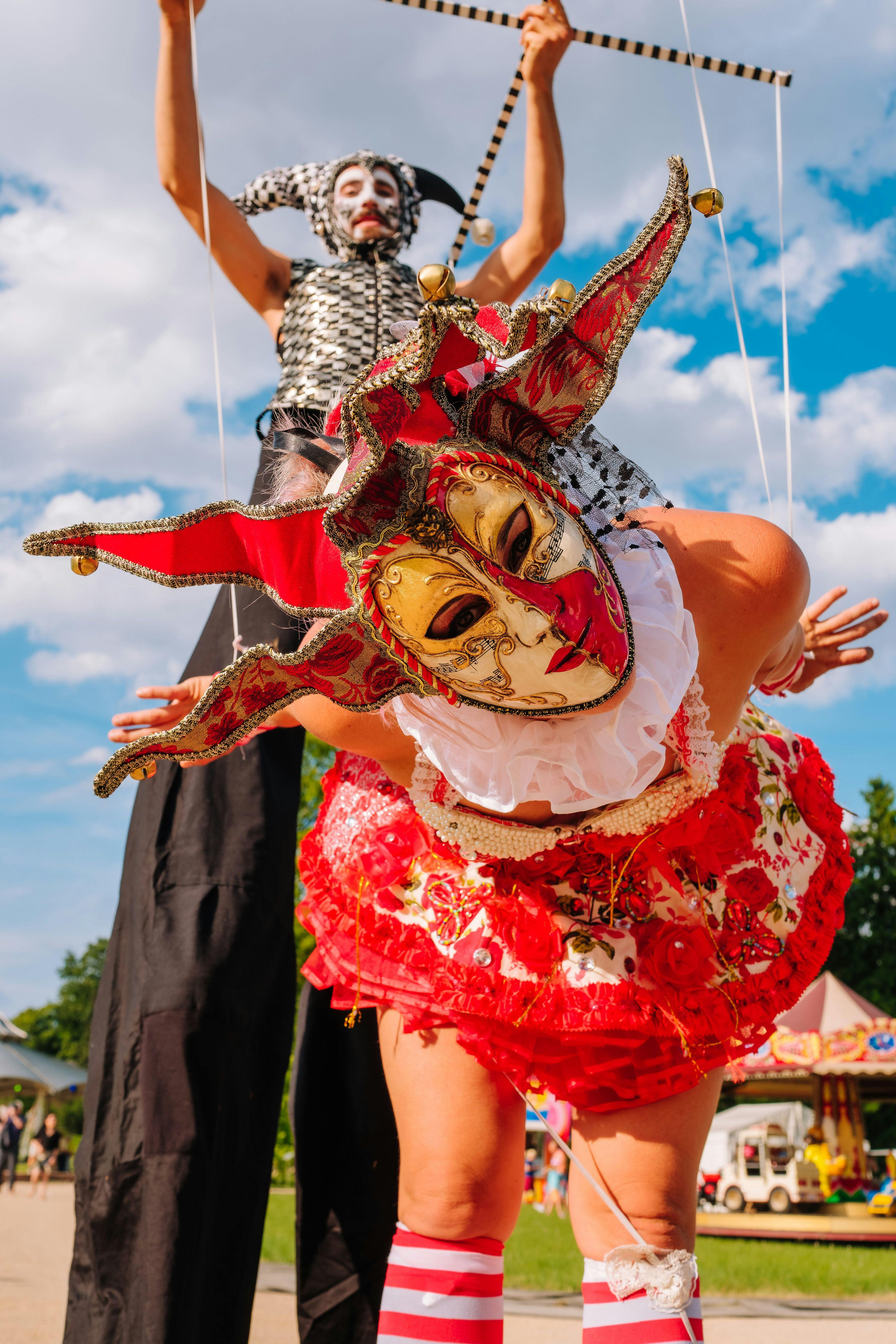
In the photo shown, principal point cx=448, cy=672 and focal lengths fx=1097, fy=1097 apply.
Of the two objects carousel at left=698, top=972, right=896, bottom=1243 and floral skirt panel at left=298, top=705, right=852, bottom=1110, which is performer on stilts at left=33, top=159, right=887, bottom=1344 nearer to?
floral skirt panel at left=298, top=705, right=852, bottom=1110

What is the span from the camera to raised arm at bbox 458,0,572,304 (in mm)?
2678

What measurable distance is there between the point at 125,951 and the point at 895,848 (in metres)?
23.3

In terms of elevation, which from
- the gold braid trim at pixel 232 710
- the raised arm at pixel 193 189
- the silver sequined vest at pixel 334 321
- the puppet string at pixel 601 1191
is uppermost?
the raised arm at pixel 193 189

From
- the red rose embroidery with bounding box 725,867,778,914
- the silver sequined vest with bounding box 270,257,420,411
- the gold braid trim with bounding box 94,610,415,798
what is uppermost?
the silver sequined vest with bounding box 270,257,420,411

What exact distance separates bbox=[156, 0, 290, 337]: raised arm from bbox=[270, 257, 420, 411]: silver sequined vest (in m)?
0.06

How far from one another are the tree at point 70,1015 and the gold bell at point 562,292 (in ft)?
152

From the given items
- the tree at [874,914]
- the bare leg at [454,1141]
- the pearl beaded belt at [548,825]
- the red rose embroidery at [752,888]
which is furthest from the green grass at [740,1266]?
the tree at [874,914]

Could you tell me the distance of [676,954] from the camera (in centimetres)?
167

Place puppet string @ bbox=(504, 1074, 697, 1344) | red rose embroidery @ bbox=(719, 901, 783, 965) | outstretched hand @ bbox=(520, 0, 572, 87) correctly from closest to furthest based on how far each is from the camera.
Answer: puppet string @ bbox=(504, 1074, 697, 1344)
red rose embroidery @ bbox=(719, 901, 783, 965)
outstretched hand @ bbox=(520, 0, 572, 87)

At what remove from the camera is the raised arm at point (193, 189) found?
98.4 inches

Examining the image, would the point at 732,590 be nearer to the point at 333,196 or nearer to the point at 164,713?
the point at 164,713

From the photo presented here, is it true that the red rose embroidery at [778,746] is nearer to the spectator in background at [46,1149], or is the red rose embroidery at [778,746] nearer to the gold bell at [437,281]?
the gold bell at [437,281]

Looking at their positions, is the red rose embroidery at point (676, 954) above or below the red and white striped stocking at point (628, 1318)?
above

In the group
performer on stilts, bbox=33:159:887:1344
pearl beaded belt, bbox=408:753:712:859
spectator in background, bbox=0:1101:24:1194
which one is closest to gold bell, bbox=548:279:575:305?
performer on stilts, bbox=33:159:887:1344
